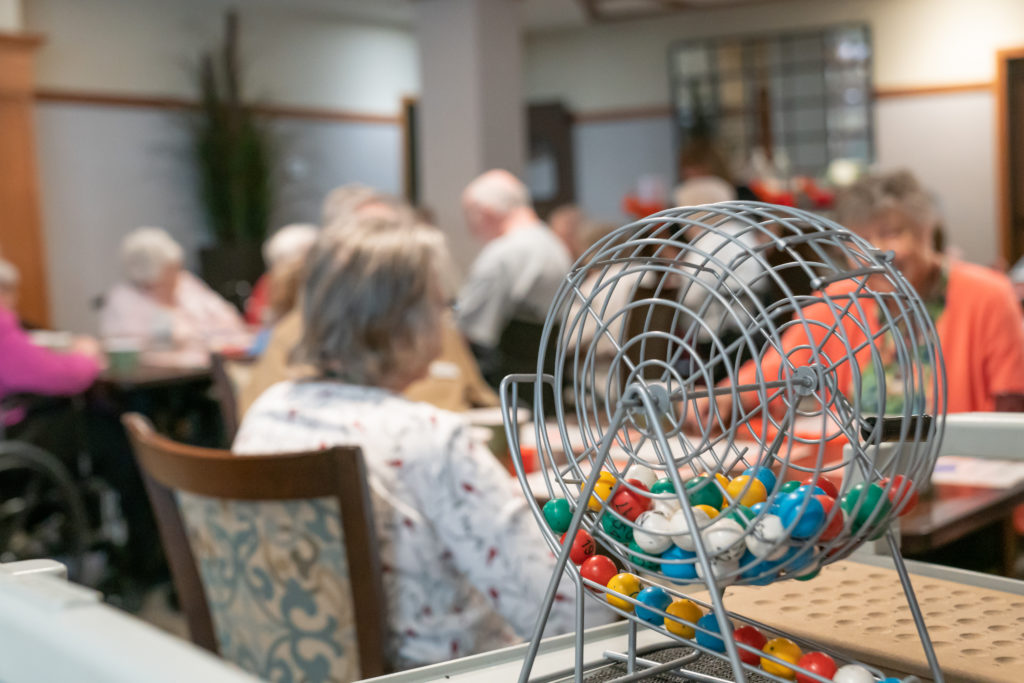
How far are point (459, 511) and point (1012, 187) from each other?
7970 millimetres

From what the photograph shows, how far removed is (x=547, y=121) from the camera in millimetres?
10273

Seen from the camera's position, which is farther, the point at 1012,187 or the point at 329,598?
the point at 1012,187

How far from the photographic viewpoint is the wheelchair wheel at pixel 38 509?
3.32 meters

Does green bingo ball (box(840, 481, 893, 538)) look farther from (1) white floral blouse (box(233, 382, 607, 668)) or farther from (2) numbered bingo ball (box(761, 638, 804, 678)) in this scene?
(1) white floral blouse (box(233, 382, 607, 668))

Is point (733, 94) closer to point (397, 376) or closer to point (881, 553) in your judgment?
point (397, 376)

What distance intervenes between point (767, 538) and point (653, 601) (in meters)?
0.14

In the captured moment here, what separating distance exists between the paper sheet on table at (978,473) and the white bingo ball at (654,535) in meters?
1.35

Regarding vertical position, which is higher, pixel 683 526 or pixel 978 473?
pixel 683 526

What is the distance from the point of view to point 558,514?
638mm

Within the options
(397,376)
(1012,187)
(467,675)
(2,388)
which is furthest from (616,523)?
(1012,187)

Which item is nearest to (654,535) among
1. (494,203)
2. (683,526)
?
(683,526)

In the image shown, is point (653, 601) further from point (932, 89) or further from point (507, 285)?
point (932, 89)

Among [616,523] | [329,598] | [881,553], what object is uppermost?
[616,523]

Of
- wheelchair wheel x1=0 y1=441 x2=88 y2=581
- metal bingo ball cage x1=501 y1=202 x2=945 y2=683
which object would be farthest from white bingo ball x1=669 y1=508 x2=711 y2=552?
wheelchair wheel x1=0 y1=441 x2=88 y2=581
